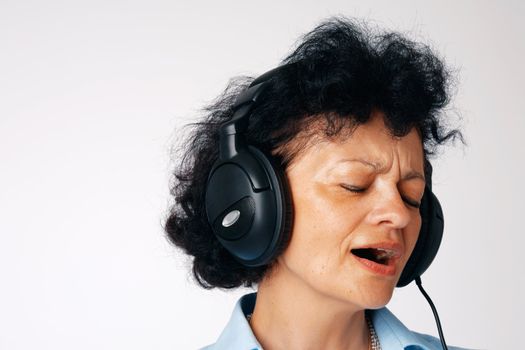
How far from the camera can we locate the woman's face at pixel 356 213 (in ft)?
7.25

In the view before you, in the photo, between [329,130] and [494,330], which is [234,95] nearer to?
[329,130]

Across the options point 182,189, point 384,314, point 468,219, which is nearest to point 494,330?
point 468,219

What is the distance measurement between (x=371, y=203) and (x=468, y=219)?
1569mm

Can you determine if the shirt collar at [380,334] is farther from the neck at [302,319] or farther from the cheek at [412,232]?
the cheek at [412,232]

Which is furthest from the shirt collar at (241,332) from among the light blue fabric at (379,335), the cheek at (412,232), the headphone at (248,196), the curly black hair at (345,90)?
the cheek at (412,232)

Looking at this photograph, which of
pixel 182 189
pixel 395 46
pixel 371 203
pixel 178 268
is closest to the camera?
pixel 371 203

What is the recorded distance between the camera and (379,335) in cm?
257

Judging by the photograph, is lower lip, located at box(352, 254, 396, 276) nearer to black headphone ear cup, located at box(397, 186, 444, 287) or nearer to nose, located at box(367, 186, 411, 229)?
nose, located at box(367, 186, 411, 229)

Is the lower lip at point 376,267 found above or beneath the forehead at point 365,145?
beneath

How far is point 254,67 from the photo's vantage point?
367cm

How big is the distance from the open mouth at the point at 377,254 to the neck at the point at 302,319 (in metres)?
0.12

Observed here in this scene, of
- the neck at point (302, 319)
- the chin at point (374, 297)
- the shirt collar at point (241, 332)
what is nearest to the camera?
the chin at point (374, 297)

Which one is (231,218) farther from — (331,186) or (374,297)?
(374,297)

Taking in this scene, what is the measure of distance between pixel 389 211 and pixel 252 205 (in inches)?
12.2
